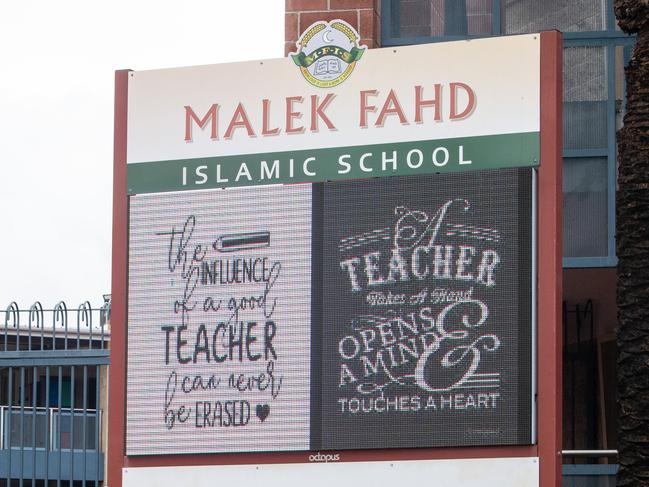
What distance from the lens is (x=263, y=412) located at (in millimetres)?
7535

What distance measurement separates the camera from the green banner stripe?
7.38m

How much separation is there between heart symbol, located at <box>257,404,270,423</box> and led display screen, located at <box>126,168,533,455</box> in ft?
0.04

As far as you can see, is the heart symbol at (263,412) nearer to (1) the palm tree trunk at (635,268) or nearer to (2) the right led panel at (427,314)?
(2) the right led panel at (427,314)

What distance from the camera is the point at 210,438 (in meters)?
7.60

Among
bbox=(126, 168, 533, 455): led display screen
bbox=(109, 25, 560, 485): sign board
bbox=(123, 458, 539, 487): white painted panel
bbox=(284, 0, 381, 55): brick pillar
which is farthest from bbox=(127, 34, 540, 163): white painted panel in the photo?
bbox=(123, 458, 539, 487): white painted panel

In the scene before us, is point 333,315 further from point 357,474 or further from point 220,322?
point 357,474

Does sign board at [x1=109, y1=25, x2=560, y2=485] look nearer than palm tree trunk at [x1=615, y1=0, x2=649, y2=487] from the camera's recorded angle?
No

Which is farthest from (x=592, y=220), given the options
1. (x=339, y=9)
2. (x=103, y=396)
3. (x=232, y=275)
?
(x=103, y=396)

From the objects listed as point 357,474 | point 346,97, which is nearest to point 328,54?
point 346,97

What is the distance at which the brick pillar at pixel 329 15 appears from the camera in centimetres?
932

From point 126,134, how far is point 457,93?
179cm

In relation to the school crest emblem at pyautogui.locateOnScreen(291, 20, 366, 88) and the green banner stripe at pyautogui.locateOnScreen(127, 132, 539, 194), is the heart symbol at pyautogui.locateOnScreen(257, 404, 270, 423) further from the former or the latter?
the school crest emblem at pyautogui.locateOnScreen(291, 20, 366, 88)

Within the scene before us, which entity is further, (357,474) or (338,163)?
(338,163)

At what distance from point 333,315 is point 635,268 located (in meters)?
1.50
